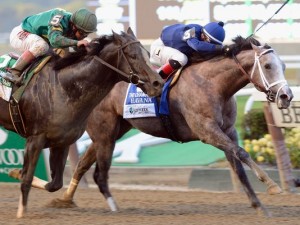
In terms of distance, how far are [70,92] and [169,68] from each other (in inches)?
51.1

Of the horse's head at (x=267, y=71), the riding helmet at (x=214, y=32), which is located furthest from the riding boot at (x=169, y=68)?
the horse's head at (x=267, y=71)

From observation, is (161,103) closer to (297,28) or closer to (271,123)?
(271,123)

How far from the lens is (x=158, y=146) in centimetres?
1264

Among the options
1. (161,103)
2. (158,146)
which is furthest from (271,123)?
(158,146)

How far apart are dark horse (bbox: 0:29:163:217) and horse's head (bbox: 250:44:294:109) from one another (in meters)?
1.06

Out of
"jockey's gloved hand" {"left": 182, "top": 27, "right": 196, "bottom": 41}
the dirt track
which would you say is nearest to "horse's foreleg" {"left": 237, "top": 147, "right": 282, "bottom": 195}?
the dirt track

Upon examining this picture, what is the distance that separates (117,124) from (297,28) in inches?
253

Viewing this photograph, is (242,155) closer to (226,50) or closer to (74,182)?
(226,50)

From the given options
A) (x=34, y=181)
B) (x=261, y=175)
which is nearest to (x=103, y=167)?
(x=34, y=181)

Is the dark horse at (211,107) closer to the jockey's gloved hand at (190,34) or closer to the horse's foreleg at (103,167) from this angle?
the horse's foreleg at (103,167)

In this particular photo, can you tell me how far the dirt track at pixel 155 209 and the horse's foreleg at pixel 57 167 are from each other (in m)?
0.24

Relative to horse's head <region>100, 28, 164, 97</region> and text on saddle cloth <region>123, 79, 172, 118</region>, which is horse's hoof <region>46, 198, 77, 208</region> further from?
horse's head <region>100, 28, 164, 97</region>

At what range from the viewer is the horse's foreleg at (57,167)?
8.38m

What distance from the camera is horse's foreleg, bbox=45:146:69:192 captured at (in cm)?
838
